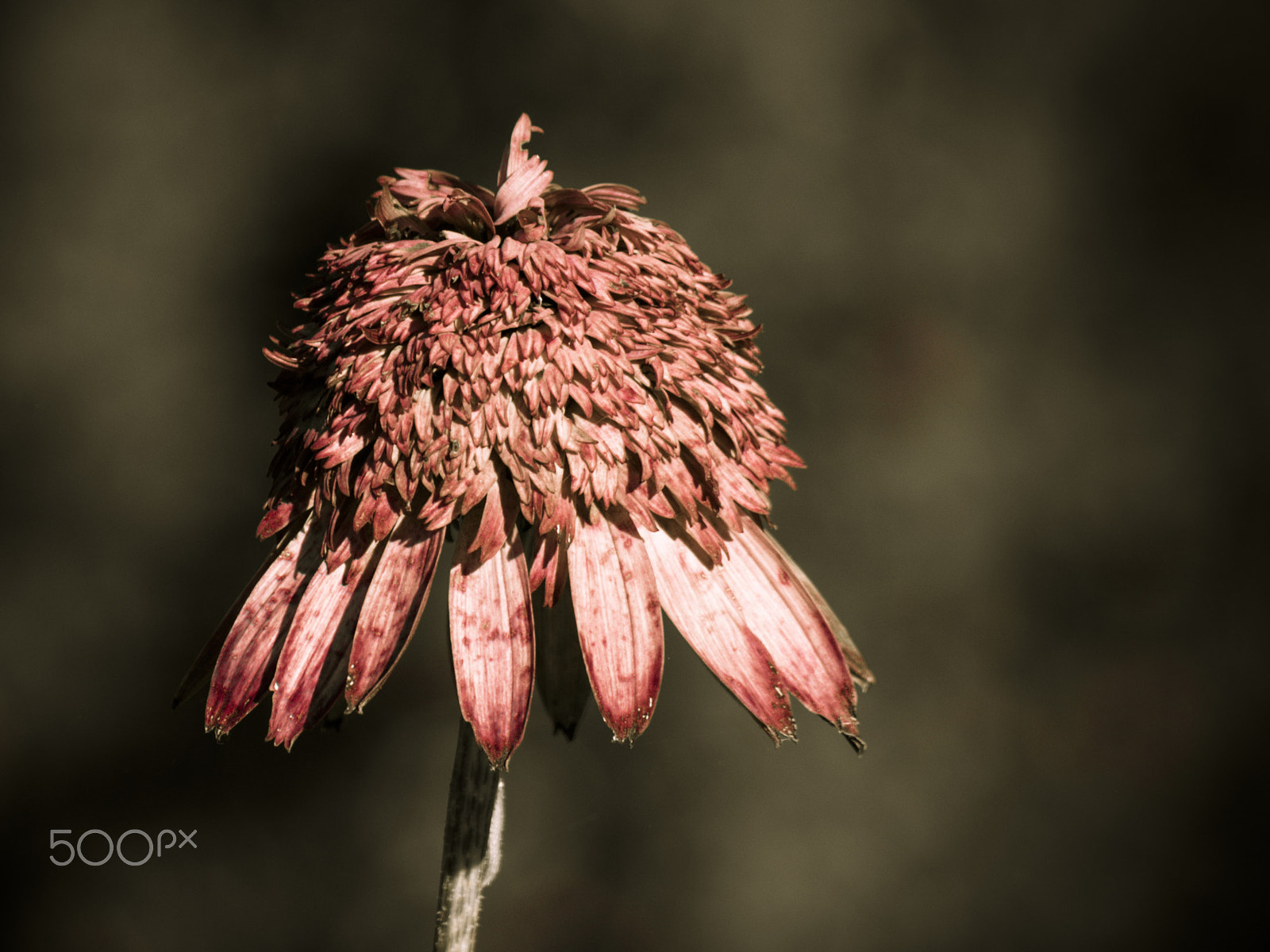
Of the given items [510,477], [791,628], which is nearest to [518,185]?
[510,477]

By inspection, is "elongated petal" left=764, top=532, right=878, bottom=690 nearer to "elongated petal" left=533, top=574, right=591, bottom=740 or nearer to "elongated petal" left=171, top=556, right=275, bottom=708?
"elongated petal" left=533, top=574, right=591, bottom=740

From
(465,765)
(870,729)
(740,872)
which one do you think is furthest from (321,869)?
(465,765)

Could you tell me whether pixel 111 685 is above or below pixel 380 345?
below

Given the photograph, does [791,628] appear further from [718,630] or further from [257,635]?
[257,635]

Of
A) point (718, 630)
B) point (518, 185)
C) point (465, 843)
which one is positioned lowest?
point (465, 843)

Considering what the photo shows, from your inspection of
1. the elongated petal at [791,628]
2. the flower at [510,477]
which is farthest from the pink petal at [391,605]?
the elongated petal at [791,628]

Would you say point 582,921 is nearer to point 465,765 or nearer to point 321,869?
point 321,869
